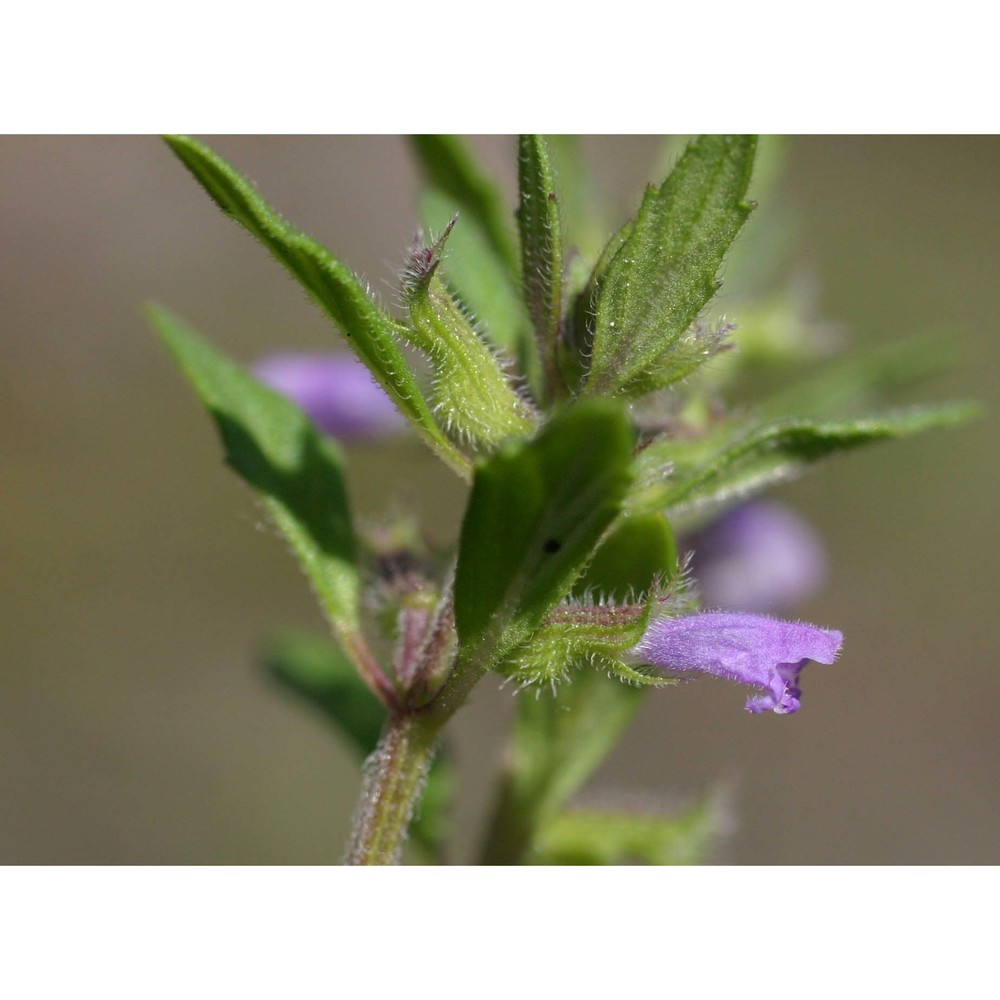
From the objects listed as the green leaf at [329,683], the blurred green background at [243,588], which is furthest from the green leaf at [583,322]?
→ the blurred green background at [243,588]

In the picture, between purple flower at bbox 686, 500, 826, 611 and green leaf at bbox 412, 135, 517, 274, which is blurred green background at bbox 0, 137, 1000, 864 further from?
green leaf at bbox 412, 135, 517, 274

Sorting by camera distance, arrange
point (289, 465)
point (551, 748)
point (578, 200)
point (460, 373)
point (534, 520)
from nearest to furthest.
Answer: point (534, 520) → point (460, 373) → point (289, 465) → point (551, 748) → point (578, 200)

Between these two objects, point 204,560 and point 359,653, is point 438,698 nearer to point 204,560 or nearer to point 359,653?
point 359,653

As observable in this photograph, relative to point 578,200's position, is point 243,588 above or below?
above

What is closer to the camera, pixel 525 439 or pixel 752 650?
pixel 752 650

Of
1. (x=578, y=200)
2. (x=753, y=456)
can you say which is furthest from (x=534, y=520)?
(x=578, y=200)

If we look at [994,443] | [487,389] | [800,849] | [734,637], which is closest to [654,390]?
[487,389]

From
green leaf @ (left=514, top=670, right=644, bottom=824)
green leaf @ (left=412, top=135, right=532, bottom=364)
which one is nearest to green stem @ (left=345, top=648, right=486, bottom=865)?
green leaf @ (left=412, top=135, right=532, bottom=364)

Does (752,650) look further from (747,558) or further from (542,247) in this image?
(747,558)
